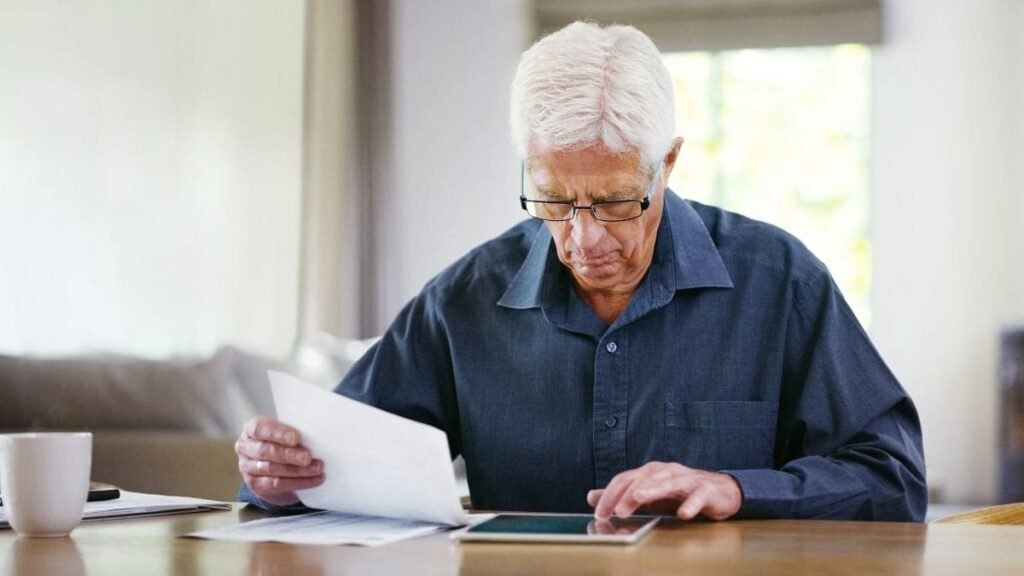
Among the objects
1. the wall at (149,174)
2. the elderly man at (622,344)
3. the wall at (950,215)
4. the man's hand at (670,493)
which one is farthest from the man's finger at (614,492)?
the wall at (950,215)

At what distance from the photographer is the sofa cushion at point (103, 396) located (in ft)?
11.9

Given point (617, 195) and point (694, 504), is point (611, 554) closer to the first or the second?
point (694, 504)

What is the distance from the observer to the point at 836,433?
1377mm

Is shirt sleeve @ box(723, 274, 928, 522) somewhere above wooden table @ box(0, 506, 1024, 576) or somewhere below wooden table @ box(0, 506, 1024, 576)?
above

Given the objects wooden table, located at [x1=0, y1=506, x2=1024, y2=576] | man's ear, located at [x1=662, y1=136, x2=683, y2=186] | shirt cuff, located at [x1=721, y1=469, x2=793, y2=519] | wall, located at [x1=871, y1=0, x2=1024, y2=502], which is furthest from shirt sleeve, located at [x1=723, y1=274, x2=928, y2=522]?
wall, located at [x1=871, y1=0, x2=1024, y2=502]

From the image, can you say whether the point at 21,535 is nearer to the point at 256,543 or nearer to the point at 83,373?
the point at 256,543

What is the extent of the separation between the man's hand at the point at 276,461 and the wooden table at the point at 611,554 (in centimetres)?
14

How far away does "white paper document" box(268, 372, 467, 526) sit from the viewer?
3.56 ft

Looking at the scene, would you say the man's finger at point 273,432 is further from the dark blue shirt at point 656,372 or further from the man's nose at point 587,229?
the man's nose at point 587,229

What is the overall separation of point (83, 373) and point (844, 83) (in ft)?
10.1

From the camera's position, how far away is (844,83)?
16.0ft

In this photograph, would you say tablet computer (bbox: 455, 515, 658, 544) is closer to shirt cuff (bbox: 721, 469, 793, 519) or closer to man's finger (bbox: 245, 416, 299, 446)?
shirt cuff (bbox: 721, 469, 793, 519)

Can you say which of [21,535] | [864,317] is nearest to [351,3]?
[864,317]

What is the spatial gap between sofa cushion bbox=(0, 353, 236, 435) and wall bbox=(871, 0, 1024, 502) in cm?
262
